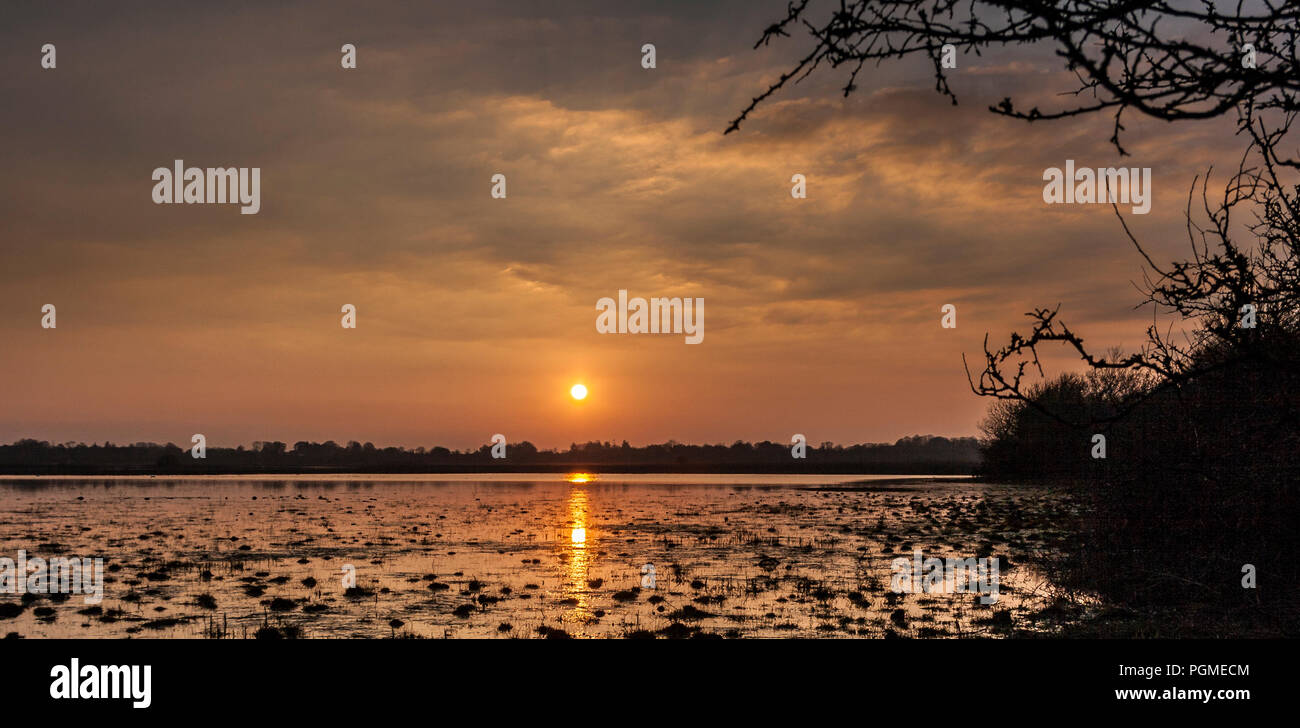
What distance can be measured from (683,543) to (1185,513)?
66.2ft

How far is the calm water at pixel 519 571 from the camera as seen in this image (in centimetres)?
1723

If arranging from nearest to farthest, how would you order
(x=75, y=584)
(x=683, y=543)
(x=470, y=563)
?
(x=75, y=584)
(x=470, y=563)
(x=683, y=543)

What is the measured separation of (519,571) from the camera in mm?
25484

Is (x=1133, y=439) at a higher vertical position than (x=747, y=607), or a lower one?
higher

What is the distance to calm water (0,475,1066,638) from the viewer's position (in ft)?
56.5

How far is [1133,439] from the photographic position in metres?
16.3
